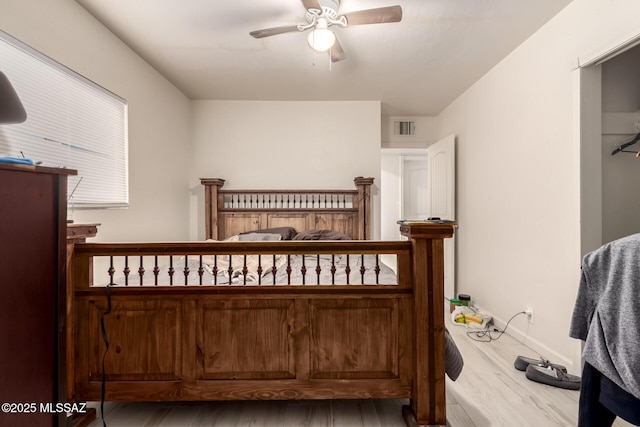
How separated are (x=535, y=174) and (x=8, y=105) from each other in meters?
3.29

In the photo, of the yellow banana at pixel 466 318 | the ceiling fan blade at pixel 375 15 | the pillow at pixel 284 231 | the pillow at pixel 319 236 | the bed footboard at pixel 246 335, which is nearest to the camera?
the bed footboard at pixel 246 335

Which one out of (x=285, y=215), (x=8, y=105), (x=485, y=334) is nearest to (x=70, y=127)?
(x=8, y=105)

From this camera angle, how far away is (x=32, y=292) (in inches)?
44.1

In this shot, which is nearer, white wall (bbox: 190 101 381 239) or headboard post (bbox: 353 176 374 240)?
headboard post (bbox: 353 176 374 240)

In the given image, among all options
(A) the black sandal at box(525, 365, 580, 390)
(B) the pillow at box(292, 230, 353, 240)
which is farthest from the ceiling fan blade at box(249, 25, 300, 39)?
(A) the black sandal at box(525, 365, 580, 390)

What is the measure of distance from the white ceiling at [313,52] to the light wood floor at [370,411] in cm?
259

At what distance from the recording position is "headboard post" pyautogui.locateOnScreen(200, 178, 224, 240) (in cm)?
407

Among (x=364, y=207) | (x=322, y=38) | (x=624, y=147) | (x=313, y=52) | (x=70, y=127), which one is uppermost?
(x=313, y=52)

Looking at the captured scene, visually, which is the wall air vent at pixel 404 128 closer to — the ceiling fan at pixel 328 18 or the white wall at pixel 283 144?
the white wall at pixel 283 144

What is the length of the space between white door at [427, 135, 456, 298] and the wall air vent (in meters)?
0.42

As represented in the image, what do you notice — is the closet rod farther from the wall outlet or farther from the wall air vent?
the wall air vent

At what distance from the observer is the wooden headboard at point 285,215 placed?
13.4ft

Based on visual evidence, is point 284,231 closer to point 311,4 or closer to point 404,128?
point 311,4

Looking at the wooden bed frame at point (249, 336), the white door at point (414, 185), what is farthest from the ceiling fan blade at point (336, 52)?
the white door at point (414, 185)
